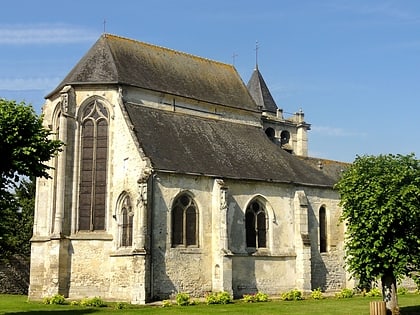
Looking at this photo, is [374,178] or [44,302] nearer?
[374,178]

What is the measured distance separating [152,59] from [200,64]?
155 inches

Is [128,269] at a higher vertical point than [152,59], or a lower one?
lower

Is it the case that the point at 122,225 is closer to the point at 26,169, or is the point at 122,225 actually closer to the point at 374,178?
the point at 26,169

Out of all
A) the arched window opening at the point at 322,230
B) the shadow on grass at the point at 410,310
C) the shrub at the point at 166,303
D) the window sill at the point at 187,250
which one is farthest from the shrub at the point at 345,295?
the shrub at the point at 166,303

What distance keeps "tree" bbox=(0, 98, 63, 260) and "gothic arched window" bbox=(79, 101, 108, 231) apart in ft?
26.3

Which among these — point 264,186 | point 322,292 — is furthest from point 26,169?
point 322,292

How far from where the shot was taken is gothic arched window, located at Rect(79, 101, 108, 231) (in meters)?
28.6

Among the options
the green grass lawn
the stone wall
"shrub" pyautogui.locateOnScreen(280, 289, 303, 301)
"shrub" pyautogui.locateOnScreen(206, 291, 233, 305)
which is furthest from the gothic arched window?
the stone wall

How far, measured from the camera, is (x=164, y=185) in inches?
1069

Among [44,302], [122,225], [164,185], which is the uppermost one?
[164,185]

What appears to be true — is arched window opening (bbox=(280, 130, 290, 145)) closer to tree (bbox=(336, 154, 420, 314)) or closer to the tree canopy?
tree (bbox=(336, 154, 420, 314))

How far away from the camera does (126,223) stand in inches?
1092

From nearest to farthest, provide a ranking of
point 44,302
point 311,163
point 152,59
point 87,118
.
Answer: point 44,302 < point 87,118 < point 152,59 < point 311,163

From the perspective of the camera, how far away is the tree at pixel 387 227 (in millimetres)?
18547
